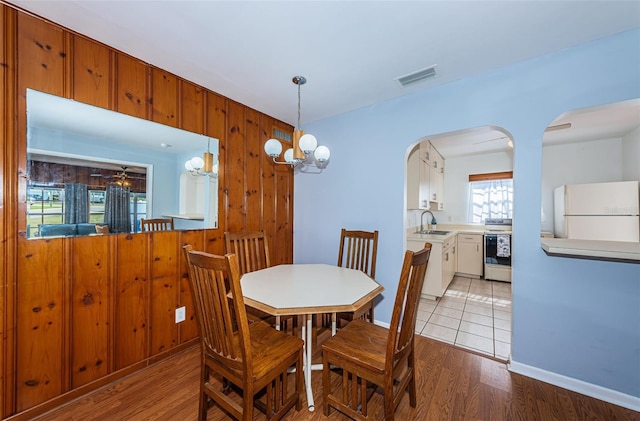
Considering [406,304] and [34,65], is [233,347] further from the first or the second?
[34,65]

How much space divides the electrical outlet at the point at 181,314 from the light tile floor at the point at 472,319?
2.38 meters

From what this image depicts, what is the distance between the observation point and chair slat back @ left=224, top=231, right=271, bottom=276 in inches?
88.8

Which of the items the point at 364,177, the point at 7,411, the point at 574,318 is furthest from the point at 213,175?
the point at 574,318

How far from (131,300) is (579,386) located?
339cm

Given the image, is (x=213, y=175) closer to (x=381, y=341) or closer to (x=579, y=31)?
(x=381, y=341)

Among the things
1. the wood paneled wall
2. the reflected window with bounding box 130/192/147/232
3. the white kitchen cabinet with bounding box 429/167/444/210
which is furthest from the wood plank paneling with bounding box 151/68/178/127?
the white kitchen cabinet with bounding box 429/167/444/210

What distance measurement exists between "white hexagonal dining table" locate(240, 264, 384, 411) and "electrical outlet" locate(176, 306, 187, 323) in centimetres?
80

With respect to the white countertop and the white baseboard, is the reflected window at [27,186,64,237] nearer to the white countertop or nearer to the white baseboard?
the white countertop

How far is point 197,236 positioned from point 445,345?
2619mm

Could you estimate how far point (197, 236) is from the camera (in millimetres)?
2289

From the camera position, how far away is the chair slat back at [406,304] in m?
1.21

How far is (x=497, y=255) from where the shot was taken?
4.21 meters

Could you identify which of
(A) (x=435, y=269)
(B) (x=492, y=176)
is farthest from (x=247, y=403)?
(B) (x=492, y=176)

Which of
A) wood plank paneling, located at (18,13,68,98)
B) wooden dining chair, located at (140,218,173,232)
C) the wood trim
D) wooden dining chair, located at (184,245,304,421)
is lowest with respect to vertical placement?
wooden dining chair, located at (184,245,304,421)
